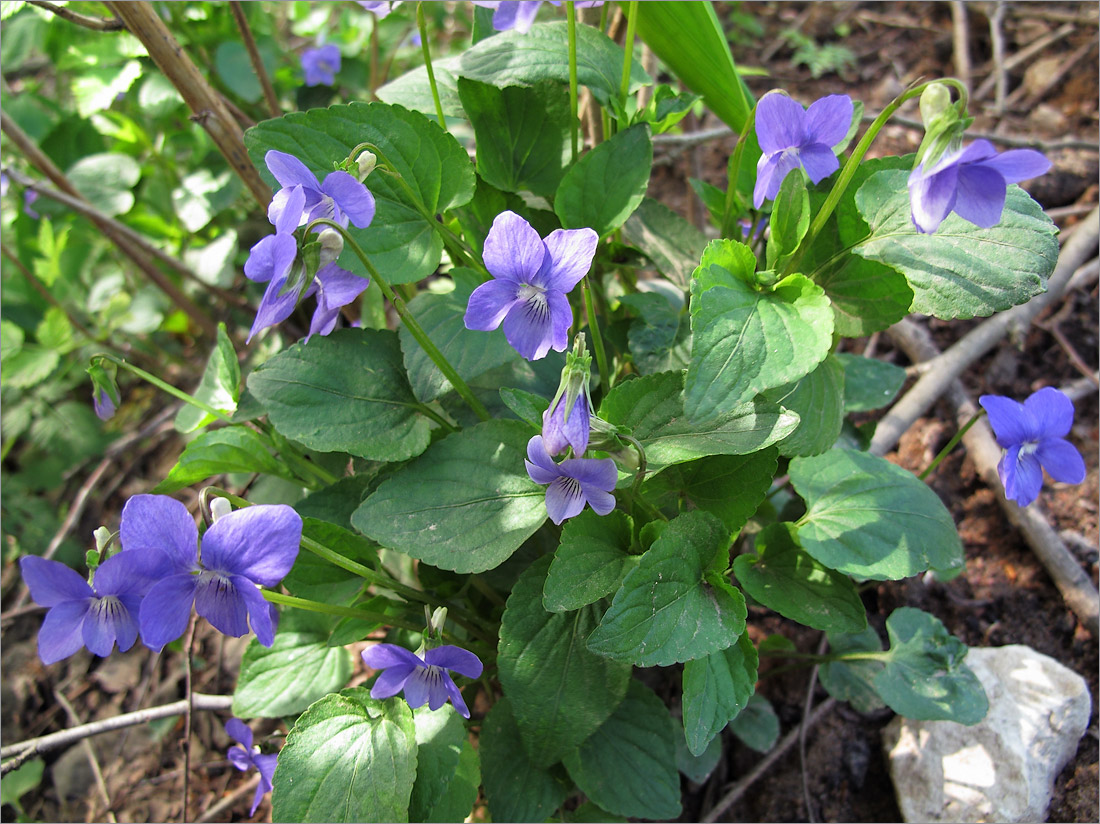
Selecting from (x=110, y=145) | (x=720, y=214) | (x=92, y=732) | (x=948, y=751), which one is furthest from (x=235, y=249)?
(x=948, y=751)

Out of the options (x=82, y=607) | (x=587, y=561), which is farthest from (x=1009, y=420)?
(x=82, y=607)

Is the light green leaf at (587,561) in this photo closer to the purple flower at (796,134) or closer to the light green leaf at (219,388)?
the purple flower at (796,134)

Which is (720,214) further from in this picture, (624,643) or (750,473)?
(624,643)

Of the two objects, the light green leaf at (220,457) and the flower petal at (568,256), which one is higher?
the flower petal at (568,256)

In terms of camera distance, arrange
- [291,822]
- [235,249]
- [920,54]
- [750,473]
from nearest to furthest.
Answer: [291,822]
[750,473]
[235,249]
[920,54]

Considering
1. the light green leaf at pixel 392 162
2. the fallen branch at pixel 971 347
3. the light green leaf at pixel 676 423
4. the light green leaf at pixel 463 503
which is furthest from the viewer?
the fallen branch at pixel 971 347

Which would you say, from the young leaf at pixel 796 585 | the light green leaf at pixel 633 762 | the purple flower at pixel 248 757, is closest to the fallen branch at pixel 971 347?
the young leaf at pixel 796 585

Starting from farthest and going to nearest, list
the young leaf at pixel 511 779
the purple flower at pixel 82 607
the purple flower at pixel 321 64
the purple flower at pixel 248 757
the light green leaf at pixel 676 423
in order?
1. the purple flower at pixel 321 64
2. the purple flower at pixel 248 757
3. the young leaf at pixel 511 779
4. the light green leaf at pixel 676 423
5. the purple flower at pixel 82 607
